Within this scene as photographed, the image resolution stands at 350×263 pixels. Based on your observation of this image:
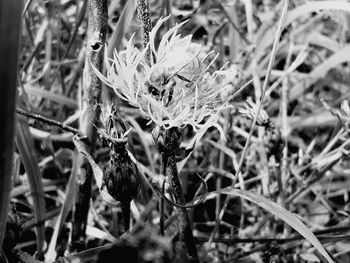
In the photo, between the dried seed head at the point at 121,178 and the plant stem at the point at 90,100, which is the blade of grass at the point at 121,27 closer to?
the plant stem at the point at 90,100

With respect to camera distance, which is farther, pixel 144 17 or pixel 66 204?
pixel 66 204

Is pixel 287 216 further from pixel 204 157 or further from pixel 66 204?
pixel 204 157

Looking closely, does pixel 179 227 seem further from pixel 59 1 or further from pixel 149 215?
pixel 59 1

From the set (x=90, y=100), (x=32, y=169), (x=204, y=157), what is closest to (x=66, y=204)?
(x=32, y=169)

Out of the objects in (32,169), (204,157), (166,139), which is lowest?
(204,157)

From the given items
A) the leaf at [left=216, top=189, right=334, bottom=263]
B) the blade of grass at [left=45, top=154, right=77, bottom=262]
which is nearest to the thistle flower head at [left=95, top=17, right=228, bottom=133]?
the leaf at [left=216, top=189, right=334, bottom=263]

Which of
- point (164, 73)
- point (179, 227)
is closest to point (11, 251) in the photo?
point (179, 227)

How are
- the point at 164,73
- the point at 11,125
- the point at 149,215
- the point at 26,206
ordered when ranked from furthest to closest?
1. the point at 26,206
2. the point at 149,215
3. the point at 164,73
4. the point at 11,125
